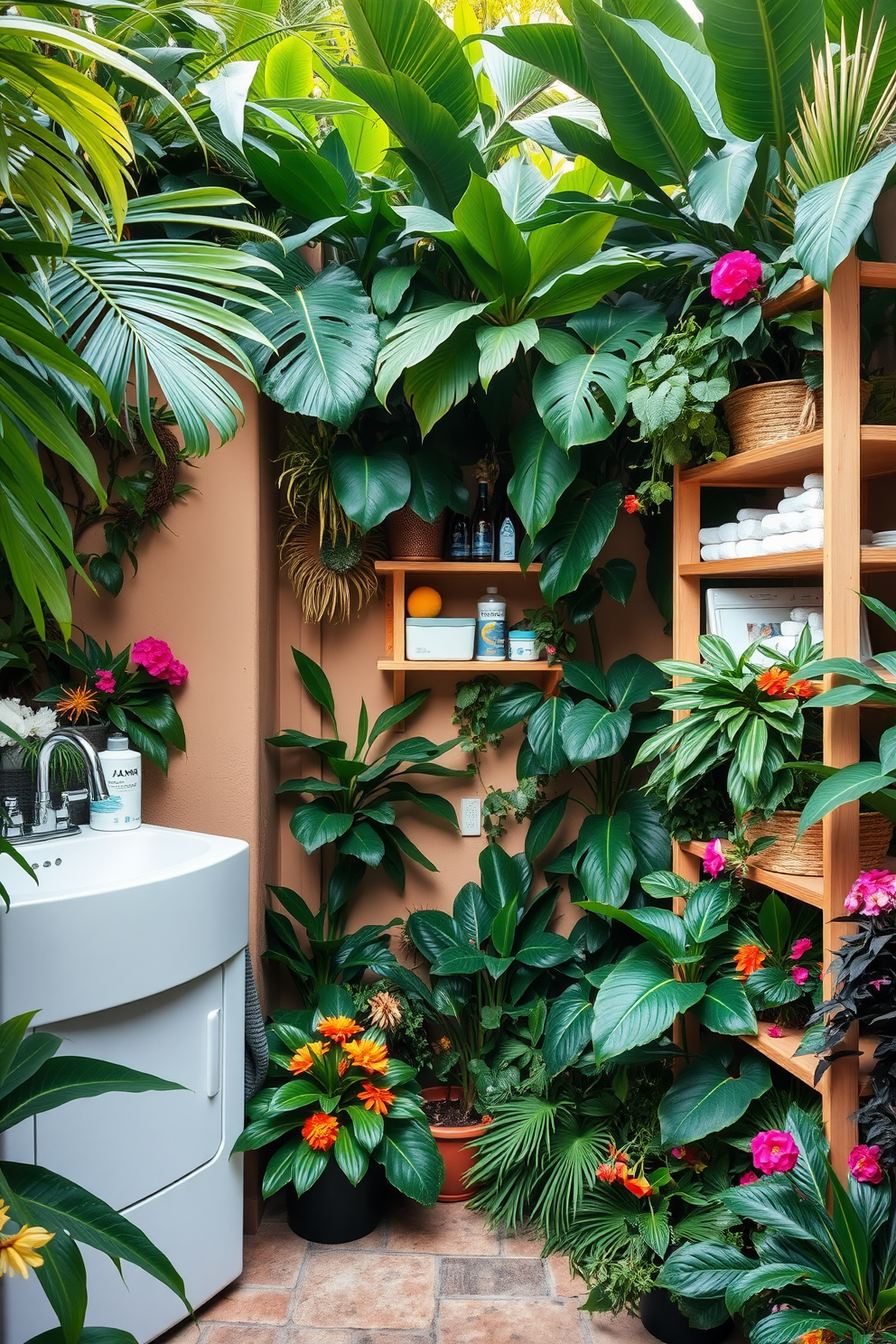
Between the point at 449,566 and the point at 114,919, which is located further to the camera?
the point at 449,566

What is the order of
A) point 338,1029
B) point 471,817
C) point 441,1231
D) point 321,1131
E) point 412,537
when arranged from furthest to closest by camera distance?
point 471,817 → point 412,537 → point 441,1231 → point 338,1029 → point 321,1131

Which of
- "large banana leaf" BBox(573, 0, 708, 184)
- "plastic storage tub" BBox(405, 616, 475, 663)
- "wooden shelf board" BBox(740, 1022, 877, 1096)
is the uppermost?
"large banana leaf" BBox(573, 0, 708, 184)

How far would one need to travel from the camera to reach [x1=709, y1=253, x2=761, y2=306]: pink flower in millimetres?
1705

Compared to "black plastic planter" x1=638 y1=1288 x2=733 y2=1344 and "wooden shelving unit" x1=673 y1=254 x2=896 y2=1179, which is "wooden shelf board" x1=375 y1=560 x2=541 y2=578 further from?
"black plastic planter" x1=638 y1=1288 x2=733 y2=1344

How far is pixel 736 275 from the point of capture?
171cm

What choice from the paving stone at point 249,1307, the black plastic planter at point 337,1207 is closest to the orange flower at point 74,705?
the black plastic planter at point 337,1207

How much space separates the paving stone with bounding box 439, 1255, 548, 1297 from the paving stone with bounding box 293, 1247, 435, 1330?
5 centimetres

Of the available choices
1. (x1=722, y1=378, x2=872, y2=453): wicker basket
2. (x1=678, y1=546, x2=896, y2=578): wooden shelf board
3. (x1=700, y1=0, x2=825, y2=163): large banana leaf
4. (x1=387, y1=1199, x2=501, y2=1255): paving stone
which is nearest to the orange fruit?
(x1=678, y1=546, x2=896, y2=578): wooden shelf board

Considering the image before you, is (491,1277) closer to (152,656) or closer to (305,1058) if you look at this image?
(305,1058)

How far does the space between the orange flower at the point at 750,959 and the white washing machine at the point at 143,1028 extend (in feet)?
3.34

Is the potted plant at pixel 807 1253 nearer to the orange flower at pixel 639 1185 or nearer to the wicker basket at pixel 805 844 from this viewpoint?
the orange flower at pixel 639 1185

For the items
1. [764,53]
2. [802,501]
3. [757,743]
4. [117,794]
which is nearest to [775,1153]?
[757,743]

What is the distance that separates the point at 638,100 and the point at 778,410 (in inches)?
25.1

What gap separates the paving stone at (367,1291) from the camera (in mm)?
1913
